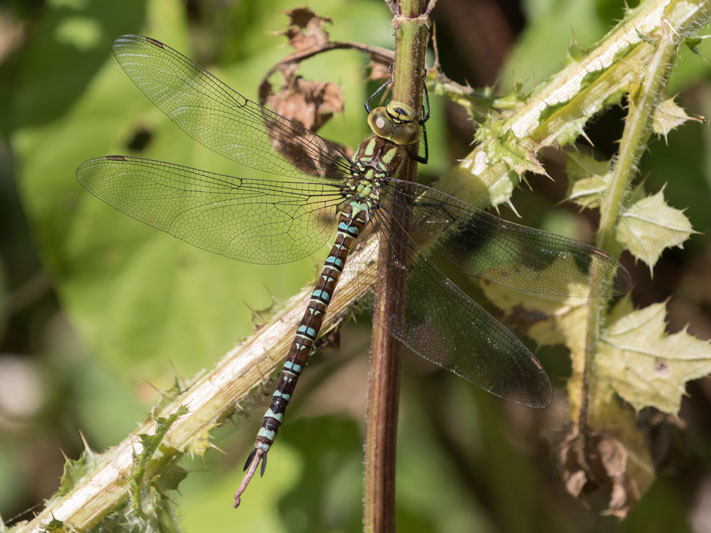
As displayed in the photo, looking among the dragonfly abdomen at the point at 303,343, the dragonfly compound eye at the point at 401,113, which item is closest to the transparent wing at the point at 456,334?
the dragonfly abdomen at the point at 303,343

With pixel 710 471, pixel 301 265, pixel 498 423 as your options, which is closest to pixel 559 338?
pixel 301 265

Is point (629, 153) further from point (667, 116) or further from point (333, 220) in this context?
point (333, 220)

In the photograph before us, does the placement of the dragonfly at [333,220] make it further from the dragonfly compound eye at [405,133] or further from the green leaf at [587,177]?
the green leaf at [587,177]

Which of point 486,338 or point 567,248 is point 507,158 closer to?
point 567,248

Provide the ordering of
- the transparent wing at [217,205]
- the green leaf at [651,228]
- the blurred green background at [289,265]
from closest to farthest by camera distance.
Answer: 1. the green leaf at [651,228]
2. the transparent wing at [217,205]
3. the blurred green background at [289,265]

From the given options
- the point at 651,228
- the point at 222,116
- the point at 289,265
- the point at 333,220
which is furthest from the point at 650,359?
the point at 222,116

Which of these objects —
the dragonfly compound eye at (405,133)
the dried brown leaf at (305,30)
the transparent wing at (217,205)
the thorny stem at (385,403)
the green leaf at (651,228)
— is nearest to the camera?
the thorny stem at (385,403)

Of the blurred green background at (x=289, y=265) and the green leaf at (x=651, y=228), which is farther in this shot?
the blurred green background at (x=289, y=265)
